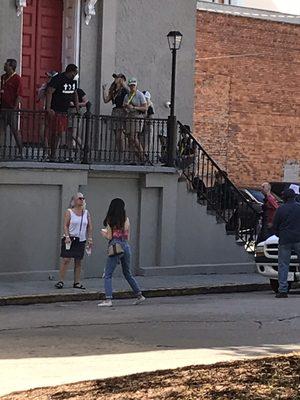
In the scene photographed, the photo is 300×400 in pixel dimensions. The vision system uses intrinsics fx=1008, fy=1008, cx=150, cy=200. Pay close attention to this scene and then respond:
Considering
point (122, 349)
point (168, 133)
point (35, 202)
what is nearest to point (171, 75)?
point (168, 133)

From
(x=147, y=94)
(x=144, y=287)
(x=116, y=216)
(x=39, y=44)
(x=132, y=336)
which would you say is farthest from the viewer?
(x=147, y=94)

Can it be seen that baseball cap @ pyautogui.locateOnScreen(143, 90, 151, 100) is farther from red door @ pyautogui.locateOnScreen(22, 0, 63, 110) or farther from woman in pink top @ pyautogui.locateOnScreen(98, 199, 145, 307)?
woman in pink top @ pyautogui.locateOnScreen(98, 199, 145, 307)

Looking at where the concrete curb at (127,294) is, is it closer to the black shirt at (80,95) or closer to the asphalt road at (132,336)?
the asphalt road at (132,336)

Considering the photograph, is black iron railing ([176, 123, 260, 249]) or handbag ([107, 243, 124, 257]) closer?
handbag ([107, 243, 124, 257])

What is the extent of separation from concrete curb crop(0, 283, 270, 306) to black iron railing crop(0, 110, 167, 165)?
305 cm

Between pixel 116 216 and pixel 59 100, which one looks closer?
pixel 116 216

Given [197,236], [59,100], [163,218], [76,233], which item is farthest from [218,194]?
[76,233]

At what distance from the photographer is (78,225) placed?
17.8 meters

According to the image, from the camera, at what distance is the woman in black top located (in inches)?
800

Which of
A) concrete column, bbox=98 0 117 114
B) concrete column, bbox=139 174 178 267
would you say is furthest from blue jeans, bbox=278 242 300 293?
concrete column, bbox=98 0 117 114

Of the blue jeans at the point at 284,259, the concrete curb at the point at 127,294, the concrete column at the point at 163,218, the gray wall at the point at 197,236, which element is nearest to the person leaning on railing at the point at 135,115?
the concrete column at the point at 163,218

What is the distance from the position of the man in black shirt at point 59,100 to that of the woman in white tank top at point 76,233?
6.02ft

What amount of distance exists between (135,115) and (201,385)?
44.1 feet

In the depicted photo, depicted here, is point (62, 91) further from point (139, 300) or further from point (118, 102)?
point (139, 300)
